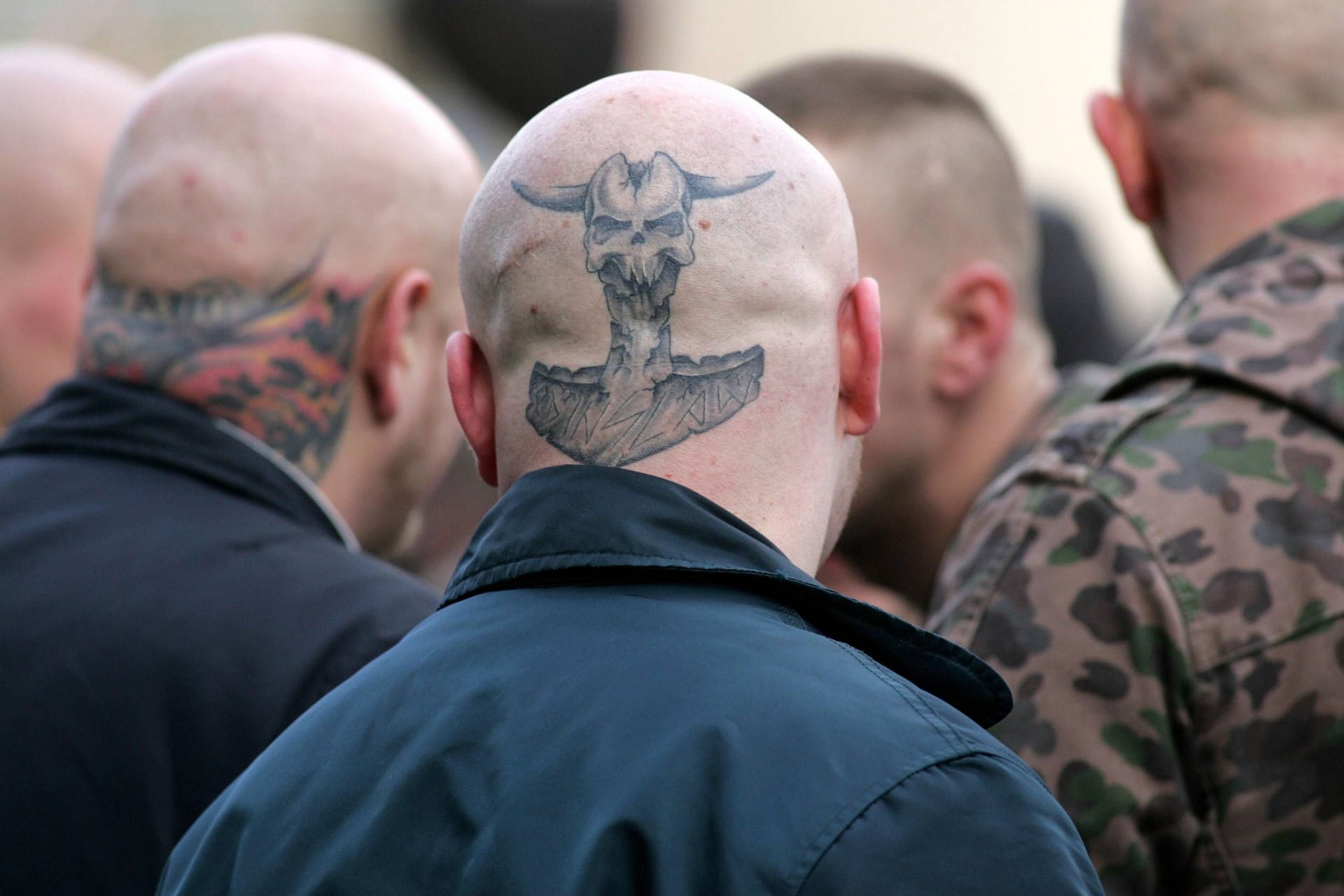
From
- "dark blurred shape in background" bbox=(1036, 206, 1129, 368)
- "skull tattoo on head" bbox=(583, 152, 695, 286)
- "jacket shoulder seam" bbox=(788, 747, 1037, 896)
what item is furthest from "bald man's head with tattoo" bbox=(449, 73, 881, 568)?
"dark blurred shape in background" bbox=(1036, 206, 1129, 368)

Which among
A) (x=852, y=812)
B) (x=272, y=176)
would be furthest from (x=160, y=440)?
(x=852, y=812)

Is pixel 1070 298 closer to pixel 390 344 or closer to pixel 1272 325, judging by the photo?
pixel 1272 325

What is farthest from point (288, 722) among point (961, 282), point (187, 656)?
point (961, 282)

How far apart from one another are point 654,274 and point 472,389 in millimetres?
251

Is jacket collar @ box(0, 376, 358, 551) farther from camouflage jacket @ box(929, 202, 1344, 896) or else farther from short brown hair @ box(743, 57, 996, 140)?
short brown hair @ box(743, 57, 996, 140)

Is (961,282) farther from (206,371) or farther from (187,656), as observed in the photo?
(187,656)

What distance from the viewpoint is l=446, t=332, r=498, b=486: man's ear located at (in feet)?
5.40

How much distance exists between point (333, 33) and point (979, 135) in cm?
771

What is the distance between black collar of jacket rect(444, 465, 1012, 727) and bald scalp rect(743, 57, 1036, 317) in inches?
66.3

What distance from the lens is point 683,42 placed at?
10.1 metres

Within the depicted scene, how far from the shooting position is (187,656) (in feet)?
6.35

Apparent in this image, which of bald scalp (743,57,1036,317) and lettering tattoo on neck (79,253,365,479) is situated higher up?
bald scalp (743,57,1036,317)

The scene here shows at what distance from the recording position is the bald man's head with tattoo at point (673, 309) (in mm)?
1522

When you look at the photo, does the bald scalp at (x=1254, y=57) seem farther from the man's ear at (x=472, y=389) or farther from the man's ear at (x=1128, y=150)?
the man's ear at (x=472, y=389)
